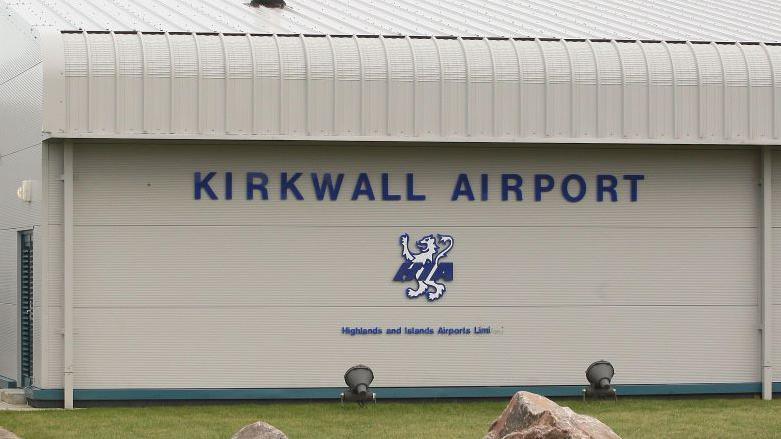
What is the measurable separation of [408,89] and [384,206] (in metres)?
1.65

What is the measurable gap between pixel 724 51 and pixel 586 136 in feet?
7.48

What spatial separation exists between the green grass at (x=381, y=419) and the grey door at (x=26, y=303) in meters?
2.21

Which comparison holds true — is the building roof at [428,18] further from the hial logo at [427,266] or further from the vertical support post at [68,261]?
the hial logo at [427,266]

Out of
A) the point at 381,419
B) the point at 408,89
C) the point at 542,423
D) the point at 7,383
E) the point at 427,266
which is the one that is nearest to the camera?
the point at 542,423

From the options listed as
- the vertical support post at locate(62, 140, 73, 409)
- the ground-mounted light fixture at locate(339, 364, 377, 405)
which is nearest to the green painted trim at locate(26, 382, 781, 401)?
the vertical support post at locate(62, 140, 73, 409)

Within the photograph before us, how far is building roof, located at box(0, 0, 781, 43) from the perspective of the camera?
2033cm

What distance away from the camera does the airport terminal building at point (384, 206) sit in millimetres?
19297

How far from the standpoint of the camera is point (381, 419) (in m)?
18.2

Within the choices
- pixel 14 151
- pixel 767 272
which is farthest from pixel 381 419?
pixel 14 151

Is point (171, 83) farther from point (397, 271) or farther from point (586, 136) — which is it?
point (586, 136)

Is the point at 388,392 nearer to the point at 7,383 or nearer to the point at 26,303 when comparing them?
the point at 26,303

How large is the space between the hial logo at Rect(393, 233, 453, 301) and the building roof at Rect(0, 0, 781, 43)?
107 inches

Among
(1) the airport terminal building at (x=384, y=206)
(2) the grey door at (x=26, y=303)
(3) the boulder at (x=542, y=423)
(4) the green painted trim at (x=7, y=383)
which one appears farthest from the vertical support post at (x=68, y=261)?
(3) the boulder at (x=542, y=423)

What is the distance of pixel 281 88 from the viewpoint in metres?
19.2
